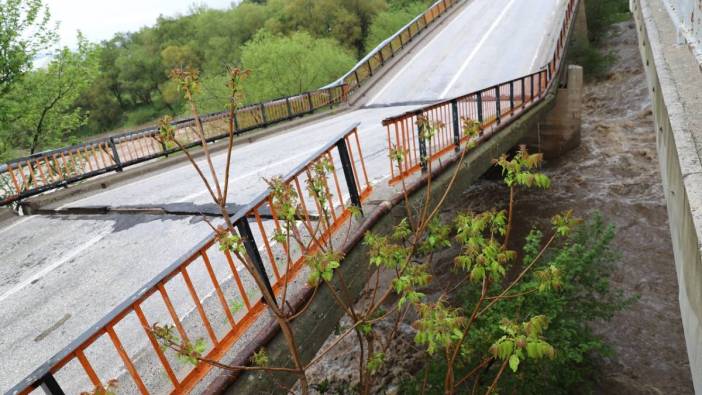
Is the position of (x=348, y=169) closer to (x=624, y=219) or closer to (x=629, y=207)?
(x=624, y=219)

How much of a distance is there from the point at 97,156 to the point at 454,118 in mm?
9695

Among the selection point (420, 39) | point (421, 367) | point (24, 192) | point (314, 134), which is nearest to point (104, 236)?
point (24, 192)

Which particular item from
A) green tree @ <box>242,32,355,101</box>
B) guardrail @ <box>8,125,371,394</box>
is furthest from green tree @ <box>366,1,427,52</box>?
guardrail @ <box>8,125,371,394</box>

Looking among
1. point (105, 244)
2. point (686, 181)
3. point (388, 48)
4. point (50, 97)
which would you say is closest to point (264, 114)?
point (50, 97)

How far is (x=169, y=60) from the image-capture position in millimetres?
52406

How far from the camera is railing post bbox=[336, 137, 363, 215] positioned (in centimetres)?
449

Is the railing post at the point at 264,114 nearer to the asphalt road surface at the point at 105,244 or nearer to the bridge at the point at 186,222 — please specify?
the bridge at the point at 186,222

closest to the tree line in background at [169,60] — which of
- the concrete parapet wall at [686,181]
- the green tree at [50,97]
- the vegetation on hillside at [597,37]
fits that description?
the green tree at [50,97]

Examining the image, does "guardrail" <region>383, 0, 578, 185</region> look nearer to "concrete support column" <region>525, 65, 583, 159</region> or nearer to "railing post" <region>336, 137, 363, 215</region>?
"railing post" <region>336, 137, 363, 215</region>

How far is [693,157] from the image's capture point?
2883mm

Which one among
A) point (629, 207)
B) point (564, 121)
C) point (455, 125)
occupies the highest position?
point (455, 125)

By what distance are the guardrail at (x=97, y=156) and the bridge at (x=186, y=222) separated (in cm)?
7

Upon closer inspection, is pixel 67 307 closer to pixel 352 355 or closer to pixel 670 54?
pixel 352 355

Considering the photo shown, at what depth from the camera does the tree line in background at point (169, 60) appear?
14.5 meters
